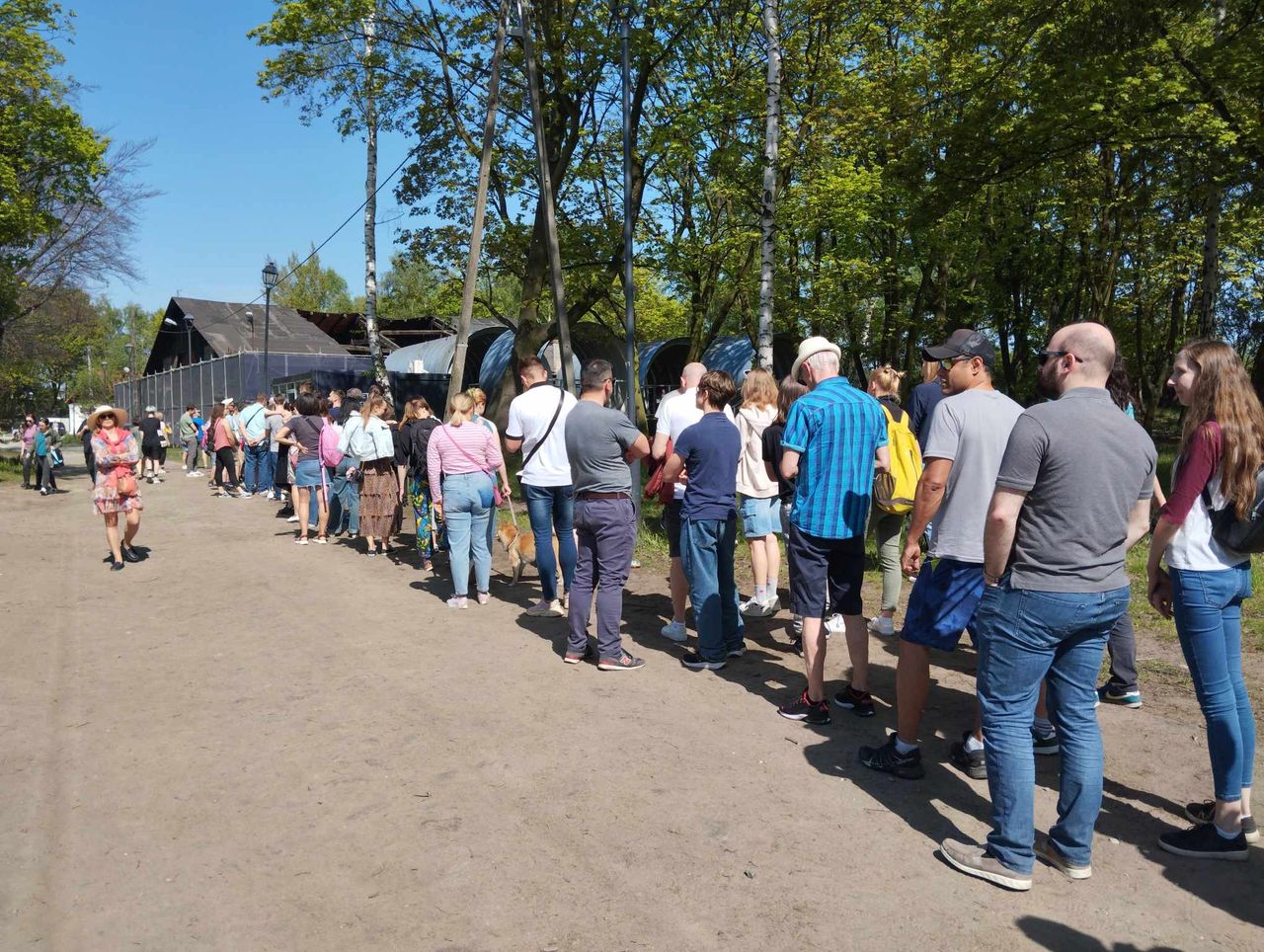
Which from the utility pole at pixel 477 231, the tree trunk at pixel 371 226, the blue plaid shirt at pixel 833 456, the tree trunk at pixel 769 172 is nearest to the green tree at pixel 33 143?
the tree trunk at pixel 371 226

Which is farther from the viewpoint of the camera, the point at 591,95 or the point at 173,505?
the point at 591,95

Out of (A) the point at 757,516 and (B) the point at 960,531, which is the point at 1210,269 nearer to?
Answer: (A) the point at 757,516

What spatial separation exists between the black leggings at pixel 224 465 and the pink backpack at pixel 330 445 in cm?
793

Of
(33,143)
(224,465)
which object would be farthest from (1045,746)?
(33,143)

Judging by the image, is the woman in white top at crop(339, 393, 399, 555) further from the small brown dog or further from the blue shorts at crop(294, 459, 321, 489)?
the small brown dog

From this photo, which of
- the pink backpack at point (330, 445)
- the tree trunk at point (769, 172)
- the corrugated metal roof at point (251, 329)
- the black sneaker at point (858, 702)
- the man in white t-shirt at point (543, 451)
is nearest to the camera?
the black sneaker at point (858, 702)

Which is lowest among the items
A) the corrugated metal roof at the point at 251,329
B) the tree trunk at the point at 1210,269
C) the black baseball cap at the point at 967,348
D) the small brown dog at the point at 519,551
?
the small brown dog at the point at 519,551

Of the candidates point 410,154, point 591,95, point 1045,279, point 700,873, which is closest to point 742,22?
point 591,95

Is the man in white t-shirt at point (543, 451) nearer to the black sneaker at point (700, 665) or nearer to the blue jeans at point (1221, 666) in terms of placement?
the black sneaker at point (700, 665)

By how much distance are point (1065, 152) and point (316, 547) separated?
1172cm

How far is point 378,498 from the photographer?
35.0 feet

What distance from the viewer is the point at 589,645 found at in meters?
6.31

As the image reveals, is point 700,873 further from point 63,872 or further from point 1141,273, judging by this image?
point 1141,273

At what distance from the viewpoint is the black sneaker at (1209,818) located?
3.57 m
